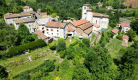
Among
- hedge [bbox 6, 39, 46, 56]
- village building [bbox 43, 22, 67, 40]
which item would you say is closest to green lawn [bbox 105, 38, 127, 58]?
village building [bbox 43, 22, 67, 40]

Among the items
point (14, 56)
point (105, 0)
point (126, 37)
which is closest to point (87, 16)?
point (126, 37)

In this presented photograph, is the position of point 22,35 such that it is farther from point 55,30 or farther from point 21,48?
point 55,30

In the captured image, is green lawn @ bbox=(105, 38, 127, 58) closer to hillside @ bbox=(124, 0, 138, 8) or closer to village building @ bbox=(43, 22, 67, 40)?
village building @ bbox=(43, 22, 67, 40)

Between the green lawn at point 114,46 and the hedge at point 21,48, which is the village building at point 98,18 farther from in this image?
the hedge at point 21,48

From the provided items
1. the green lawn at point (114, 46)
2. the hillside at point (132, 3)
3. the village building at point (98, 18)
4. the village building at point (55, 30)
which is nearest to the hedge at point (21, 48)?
the village building at point (55, 30)

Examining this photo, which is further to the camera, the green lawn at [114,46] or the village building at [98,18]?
the village building at [98,18]

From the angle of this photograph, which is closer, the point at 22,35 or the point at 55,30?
the point at 22,35

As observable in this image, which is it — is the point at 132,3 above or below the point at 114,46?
above

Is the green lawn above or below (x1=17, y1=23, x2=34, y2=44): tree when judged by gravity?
below

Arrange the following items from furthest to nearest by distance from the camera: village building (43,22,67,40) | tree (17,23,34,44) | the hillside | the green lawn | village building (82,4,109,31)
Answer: the hillside < village building (82,4,109,31) < village building (43,22,67,40) < the green lawn < tree (17,23,34,44)

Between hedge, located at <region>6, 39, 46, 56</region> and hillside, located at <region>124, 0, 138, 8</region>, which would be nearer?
hedge, located at <region>6, 39, 46, 56</region>

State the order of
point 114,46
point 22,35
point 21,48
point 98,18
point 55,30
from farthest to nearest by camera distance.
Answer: point 98,18
point 114,46
point 55,30
point 22,35
point 21,48

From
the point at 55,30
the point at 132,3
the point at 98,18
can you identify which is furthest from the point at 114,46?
the point at 132,3

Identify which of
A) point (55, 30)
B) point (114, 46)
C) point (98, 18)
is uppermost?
point (98, 18)
